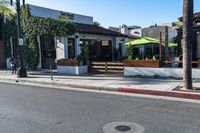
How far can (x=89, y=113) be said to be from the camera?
7988 millimetres

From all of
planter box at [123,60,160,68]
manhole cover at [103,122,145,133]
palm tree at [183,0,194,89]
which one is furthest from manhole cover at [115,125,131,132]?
planter box at [123,60,160,68]

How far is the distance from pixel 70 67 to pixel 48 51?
12.4ft

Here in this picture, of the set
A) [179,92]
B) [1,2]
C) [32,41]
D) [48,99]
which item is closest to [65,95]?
[48,99]

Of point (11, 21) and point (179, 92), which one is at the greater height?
point (11, 21)

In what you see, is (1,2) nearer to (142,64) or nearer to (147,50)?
(142,64)

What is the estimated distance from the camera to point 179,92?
10.4m

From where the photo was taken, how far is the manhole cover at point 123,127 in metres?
6.39

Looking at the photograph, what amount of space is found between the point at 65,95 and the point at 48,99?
989mm

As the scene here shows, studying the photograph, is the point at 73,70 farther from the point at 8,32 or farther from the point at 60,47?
the point at 8,32

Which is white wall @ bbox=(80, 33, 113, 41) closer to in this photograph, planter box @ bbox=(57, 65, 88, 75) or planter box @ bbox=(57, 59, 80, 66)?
planter box @ bbox=(57, 59, 80, 66)

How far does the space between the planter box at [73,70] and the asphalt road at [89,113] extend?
6.71m

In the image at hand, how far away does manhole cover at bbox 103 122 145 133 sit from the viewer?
6.39 meters

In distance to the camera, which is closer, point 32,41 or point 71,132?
point 71,132

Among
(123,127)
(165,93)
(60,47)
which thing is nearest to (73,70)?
(60,47)
